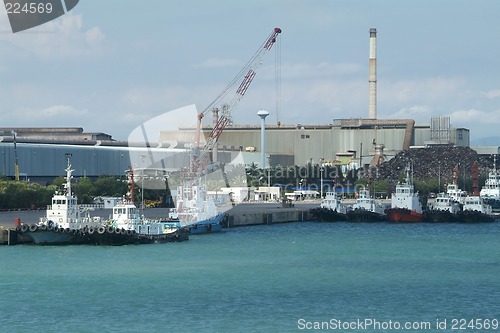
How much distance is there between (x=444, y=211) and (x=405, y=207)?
519 centimetres

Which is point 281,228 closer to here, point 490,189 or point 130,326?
point 490,189

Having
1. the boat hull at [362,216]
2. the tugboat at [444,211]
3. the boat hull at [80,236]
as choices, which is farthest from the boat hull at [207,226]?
the tugboat at [444,211]

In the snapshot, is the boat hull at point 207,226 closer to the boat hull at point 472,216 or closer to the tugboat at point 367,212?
the tugboat at point 367,212

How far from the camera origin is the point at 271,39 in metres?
173

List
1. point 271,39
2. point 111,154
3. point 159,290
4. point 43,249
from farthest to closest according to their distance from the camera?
point 111,154 → point 271,39 → point 43,249 → point 159,290

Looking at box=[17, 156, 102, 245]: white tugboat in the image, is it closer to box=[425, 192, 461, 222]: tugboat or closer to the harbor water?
the harbor water

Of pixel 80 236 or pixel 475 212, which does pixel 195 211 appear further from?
pixel 475 212

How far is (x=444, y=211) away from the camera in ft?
477

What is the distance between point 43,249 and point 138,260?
10.0 metres

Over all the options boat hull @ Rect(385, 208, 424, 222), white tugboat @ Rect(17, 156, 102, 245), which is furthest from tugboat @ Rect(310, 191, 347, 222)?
white tugboat @ Rect(17, 156, 102, 245)

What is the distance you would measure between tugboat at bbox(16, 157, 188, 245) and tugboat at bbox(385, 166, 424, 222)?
53838 millimetres

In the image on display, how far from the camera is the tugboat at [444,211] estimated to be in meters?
144

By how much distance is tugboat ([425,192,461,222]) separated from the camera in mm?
144500

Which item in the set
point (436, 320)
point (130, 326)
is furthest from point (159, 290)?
point (436, 320)
